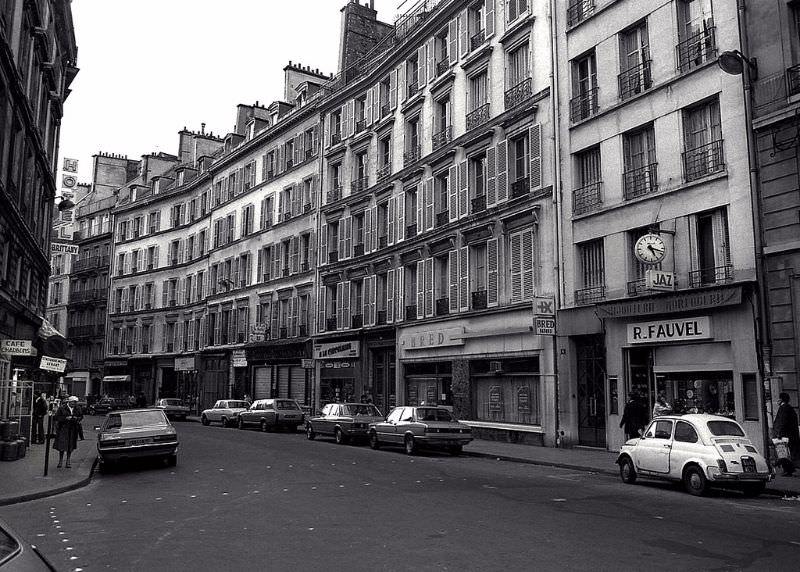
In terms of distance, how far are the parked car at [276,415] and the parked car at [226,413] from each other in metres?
2.59

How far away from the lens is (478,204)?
2723 cm

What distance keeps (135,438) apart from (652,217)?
1444 cm

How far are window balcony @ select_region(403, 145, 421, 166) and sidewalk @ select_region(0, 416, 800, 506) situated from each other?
42.8 ft

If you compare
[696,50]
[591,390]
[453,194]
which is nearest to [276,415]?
[453,194]

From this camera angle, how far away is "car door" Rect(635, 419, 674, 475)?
527 inches

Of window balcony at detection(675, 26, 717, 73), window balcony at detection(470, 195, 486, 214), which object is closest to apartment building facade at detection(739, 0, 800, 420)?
window balcony at detection(675, 26, 717, 73)

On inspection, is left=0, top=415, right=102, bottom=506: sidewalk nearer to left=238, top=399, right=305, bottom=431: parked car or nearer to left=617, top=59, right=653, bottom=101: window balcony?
left=238, top=399, right=305, bottom=431: parked car

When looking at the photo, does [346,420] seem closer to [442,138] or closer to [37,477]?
[37,477]

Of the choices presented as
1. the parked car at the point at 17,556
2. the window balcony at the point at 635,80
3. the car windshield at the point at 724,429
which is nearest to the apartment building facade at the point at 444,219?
the window balcony at the point at 635,80

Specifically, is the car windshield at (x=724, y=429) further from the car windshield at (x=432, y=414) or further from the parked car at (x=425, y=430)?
the car windshield at (x=432, y=414)

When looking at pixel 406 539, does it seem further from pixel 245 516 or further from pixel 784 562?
pixel 784 562

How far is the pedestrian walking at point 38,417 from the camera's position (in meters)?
24.0

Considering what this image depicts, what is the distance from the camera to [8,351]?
17.9 metres

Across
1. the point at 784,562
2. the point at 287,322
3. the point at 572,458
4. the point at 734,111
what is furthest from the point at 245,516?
the point at 287,322
